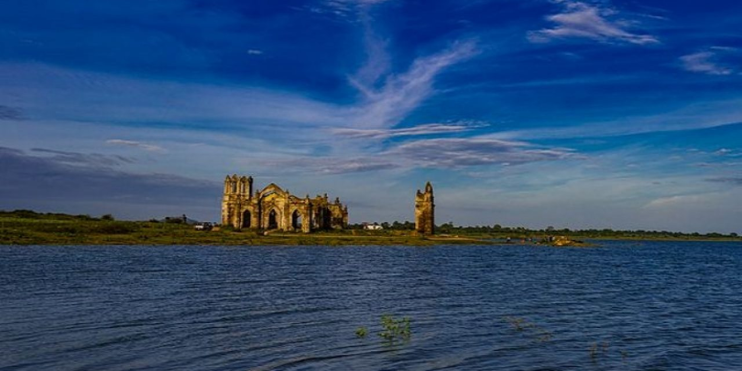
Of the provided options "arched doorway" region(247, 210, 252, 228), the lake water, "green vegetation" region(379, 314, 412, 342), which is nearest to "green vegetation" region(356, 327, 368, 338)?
the lake water

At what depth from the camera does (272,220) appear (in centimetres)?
17162

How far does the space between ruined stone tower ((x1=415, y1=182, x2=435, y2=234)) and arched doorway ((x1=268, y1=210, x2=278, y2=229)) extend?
38269 mm

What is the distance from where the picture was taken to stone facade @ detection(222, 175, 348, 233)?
162 meters

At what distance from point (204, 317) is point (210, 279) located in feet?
65.1

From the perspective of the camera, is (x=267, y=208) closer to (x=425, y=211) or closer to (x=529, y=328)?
(x=425, y=211)

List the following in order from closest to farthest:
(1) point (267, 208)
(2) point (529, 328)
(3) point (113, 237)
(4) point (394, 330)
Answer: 1. (4) point (394, 330)
2. (2) point (529, 328)
3. (3) point (113, 237)
4. (1) point (267, 208)

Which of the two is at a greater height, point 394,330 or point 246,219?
point 246,219

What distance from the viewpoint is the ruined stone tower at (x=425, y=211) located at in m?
171

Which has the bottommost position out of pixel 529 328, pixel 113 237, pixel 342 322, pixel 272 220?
pixel 529 328

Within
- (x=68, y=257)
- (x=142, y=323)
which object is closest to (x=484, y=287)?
(x=142, y=323)

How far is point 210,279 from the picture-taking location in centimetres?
5069

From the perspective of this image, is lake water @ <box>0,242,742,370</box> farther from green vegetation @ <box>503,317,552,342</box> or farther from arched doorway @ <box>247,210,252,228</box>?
arched doorway @ <box>247,210,252,228</box>

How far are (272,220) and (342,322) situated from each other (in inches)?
5630

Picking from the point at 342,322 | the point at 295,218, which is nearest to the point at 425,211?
the point at 295,218
